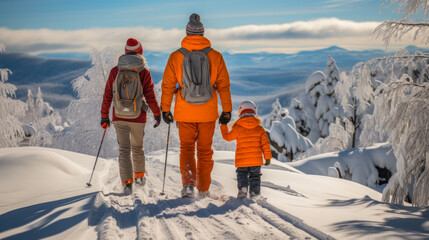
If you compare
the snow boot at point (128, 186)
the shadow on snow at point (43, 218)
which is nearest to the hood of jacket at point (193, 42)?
the snow boot at point (128, 186)

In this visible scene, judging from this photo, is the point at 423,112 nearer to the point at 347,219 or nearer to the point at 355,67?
the point at 355,67

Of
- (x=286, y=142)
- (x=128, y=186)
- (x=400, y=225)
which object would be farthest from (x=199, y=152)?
(x=286, y=142)

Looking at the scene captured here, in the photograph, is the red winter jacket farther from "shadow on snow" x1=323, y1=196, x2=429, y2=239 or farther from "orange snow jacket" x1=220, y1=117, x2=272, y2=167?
"shadow on snow" x1=323, y1=196, x2=429, y2=239

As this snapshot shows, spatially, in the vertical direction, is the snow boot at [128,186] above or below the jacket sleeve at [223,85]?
below

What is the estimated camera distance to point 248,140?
4.13 m

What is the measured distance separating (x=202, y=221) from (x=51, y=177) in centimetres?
319

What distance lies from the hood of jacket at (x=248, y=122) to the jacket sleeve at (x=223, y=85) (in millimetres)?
218

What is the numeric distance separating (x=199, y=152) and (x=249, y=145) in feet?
2.23

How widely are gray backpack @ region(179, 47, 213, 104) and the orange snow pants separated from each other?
39 cm

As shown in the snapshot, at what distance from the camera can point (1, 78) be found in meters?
14.9

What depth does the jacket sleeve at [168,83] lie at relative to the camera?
390 cm

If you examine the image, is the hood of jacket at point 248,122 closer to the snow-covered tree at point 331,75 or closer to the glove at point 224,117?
the glove at point 224,117

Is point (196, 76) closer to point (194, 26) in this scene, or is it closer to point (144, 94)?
point (194, 26)

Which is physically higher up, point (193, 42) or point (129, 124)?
point (193, 42)
